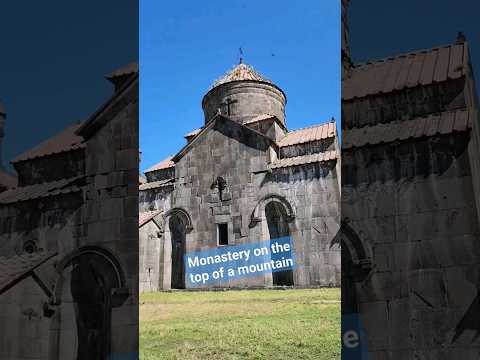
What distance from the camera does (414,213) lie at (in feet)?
14.0

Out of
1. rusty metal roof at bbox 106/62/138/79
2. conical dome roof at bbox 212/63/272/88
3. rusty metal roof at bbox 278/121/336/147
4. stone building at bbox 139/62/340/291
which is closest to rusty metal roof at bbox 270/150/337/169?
stone building at bbox 139/62/340/291

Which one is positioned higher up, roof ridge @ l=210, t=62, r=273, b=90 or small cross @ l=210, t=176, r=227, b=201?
roof ridge @ l=210, t=62, r=273, b=90

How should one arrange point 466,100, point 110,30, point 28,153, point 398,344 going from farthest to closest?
point 28,153 → point 110,30 → point 466,100 → point 398,344

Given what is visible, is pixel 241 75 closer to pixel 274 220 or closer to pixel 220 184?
pixel 220 184

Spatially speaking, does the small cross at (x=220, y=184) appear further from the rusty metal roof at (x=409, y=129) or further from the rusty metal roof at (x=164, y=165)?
the rusty metal roof at (x=409, y=129)

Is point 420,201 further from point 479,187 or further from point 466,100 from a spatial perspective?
point 466,100

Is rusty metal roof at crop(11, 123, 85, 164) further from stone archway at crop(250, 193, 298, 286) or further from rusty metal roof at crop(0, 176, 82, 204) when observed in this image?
stone archway at crop(250, 193, 298, 286)

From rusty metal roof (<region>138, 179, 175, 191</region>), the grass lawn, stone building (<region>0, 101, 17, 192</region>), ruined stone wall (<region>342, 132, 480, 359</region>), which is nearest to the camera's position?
the grass lawn

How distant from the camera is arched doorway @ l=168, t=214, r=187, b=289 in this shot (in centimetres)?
386

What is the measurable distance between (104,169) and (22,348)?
1870 millimetres

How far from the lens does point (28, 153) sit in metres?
5.48

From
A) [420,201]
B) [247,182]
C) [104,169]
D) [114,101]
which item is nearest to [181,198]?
[247,182]

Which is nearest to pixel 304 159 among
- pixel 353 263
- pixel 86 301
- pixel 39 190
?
pixel 353 263

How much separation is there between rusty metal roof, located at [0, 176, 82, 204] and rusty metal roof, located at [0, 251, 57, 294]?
612 millimetres
